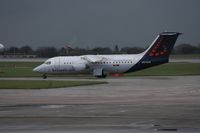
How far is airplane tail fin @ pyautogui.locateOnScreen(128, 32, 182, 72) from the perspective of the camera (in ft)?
183

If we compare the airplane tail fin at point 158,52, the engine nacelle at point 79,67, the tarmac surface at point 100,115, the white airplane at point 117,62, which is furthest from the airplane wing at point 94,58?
the tarmac surface at point 100,115

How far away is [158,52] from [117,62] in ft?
16.9

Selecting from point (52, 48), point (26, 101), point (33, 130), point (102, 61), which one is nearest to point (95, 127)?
point (33, 130)

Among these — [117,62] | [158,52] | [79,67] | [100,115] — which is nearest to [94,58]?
[79,67]

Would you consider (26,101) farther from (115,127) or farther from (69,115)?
(115,127)

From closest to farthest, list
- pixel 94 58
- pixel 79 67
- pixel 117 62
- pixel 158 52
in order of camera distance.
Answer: pixel 158 52, pixel 117 62, pixel 94 58, pixel 79 67

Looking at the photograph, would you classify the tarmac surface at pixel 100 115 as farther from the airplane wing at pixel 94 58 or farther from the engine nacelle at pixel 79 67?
the engine nacelle at pixel 79 67

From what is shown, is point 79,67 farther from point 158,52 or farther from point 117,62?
point 158,52

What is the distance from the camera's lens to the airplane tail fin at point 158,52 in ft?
183

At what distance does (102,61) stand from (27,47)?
144m

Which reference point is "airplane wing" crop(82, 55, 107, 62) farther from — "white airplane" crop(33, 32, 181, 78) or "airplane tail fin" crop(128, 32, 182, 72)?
"airplane tail fin" crop(128, 32, 182, 72)

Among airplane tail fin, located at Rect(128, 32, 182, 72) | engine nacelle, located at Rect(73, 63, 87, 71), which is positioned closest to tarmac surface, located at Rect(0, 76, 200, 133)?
airplane tail fin, located at Rect(128, 32, 182, 72)

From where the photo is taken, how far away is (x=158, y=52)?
55.8m

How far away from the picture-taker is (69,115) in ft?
63.5
